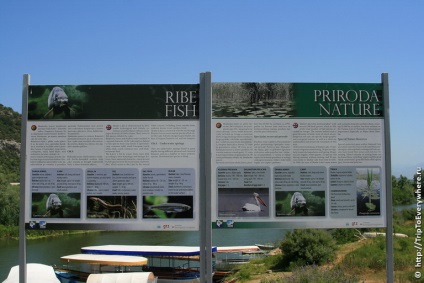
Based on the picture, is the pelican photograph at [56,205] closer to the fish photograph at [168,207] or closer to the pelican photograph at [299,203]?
the fish photograph at [168,207]

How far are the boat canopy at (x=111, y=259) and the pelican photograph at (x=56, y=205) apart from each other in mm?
9985

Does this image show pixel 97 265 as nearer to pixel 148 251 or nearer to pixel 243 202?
pixel 148 251

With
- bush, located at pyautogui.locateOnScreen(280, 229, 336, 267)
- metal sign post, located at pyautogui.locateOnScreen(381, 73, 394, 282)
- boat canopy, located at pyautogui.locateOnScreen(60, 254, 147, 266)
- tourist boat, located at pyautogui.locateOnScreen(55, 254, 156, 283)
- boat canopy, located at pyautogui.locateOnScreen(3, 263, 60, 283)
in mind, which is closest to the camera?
metal sign post, located at pyautogui.locateOnScreen(381, 73, 394, 282)

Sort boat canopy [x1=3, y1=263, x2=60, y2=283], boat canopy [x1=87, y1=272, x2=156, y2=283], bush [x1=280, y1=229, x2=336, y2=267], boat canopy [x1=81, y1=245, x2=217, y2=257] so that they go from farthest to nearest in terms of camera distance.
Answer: boat canopy [x1=81, y1=245, x2=217, y2=257] → bush [x1=280, y1=229, x2=336, y2=267] → boat canopy [x1=3, y1=263, x2=60, y2=283] → boat canopy [x1=87, y1=272, x2=156, y2=283]

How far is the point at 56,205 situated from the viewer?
684 centimetres

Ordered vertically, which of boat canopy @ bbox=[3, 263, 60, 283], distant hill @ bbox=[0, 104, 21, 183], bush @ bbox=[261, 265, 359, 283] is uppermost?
distant hill @ bbox=[0, 104, 21, 183]

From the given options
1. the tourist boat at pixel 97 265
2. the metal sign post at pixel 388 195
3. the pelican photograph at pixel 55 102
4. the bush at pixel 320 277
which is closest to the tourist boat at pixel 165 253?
the tourist boat at pixel 97 265

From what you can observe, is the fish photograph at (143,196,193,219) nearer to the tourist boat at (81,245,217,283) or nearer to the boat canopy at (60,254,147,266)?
the boat canopy at (60,254,147,266)

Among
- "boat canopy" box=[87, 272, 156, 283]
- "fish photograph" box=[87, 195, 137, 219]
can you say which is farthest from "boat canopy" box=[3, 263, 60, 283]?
"fish photograph" box=[87, 195, 137, 219]

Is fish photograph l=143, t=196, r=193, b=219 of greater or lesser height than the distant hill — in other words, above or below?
below

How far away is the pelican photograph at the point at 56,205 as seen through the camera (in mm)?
6812

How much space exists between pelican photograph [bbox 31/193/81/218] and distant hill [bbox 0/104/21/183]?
4893cm

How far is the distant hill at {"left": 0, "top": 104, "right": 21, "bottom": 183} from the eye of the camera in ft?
206

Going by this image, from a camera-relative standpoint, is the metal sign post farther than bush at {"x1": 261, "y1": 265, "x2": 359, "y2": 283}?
No
